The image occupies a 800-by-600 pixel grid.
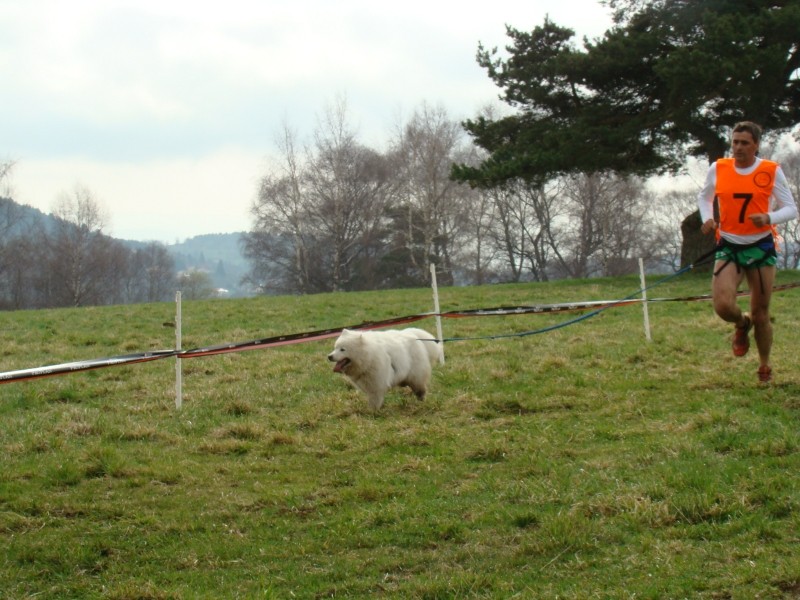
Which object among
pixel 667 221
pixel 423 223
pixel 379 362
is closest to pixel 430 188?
pixel 423 223

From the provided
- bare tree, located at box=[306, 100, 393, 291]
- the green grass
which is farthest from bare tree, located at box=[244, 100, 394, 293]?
the green grass

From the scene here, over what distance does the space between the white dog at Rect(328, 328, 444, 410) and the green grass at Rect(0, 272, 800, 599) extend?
23 centimetres

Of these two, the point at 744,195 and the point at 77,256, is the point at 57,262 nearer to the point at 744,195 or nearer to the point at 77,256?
the point at 77,256

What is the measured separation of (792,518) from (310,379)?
262 inches

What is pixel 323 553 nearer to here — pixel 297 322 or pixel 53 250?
pixel 297 322

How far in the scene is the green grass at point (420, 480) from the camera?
3.91 m

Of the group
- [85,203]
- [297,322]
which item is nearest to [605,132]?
[297,322]

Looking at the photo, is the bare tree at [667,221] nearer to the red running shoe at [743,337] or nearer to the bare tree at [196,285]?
the bare tree at [196,285]

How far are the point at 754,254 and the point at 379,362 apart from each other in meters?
3.56

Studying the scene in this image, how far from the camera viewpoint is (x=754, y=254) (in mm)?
6816

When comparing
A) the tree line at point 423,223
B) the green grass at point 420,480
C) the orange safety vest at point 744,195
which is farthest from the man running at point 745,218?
the tree line at point 423,223

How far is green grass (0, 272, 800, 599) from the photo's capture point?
12.8 ft

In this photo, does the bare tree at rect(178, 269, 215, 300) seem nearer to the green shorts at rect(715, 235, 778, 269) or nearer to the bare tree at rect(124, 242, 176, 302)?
the bare tree at rect(124, 242, 176, 302)

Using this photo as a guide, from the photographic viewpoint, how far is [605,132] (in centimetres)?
2317
